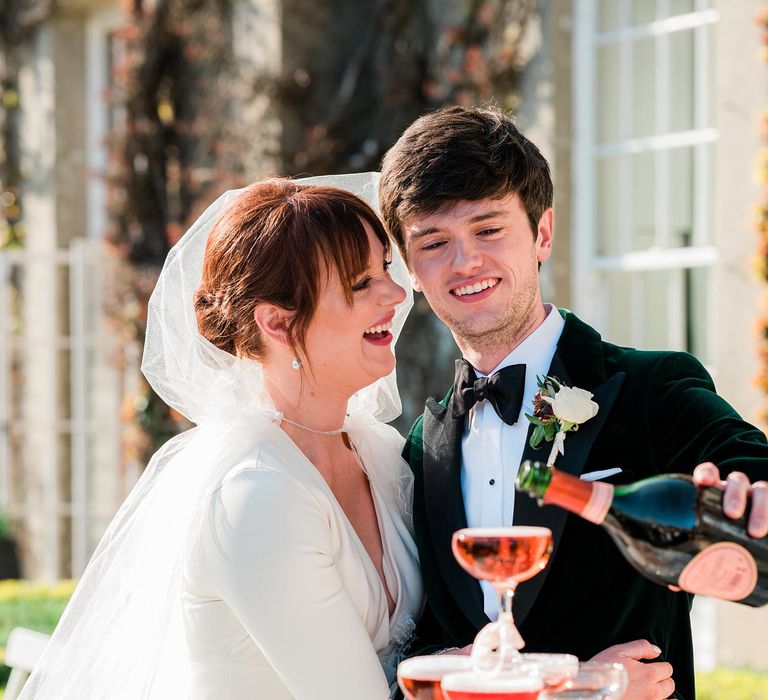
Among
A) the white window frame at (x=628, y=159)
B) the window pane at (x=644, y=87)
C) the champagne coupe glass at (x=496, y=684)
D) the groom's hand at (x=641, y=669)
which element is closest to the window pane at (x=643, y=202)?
the white window frame at (x=628, y=159)

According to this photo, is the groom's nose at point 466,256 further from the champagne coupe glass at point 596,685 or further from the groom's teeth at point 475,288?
the champagne coupe glass at point 596,685

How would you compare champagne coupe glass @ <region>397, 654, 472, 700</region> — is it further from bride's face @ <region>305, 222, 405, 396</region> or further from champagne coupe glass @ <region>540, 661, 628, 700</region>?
bride's face @ <region>305, 222, 405, 396</region>

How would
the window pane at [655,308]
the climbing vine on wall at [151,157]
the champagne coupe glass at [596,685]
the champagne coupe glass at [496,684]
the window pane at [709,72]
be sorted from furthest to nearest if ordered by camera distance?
the climbing vine on wall at [151,157] < the window pane at [655,308] < the window pane at [709,72] < the champagne coupe glass at [596,685] < the champagne coupe glass at [496,684]

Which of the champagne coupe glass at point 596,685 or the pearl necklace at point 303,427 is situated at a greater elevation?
the pearl necklace at point 303,427

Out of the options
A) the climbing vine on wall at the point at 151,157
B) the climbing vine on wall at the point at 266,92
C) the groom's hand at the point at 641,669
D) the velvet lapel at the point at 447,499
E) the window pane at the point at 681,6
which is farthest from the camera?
the climbing vine on wall at the point at 151,157

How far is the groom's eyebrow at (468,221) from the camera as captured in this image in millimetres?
2887

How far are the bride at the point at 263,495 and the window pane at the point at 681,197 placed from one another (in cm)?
363

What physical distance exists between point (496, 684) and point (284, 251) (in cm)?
138

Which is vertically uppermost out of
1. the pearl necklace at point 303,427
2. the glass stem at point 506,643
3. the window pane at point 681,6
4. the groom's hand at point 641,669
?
the window pane at point 681,6

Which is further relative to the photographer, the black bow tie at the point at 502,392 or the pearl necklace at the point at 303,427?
the pearl necklace at the point at 303,427

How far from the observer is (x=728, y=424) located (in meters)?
2.52

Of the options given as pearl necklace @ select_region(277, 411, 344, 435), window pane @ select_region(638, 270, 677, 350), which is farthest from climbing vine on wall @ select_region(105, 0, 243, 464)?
pearl necklace @ select_region(277, 411, 344, 435)

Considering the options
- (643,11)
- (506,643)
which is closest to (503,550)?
(506,643)

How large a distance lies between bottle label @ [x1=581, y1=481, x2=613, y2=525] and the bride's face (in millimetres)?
1148
